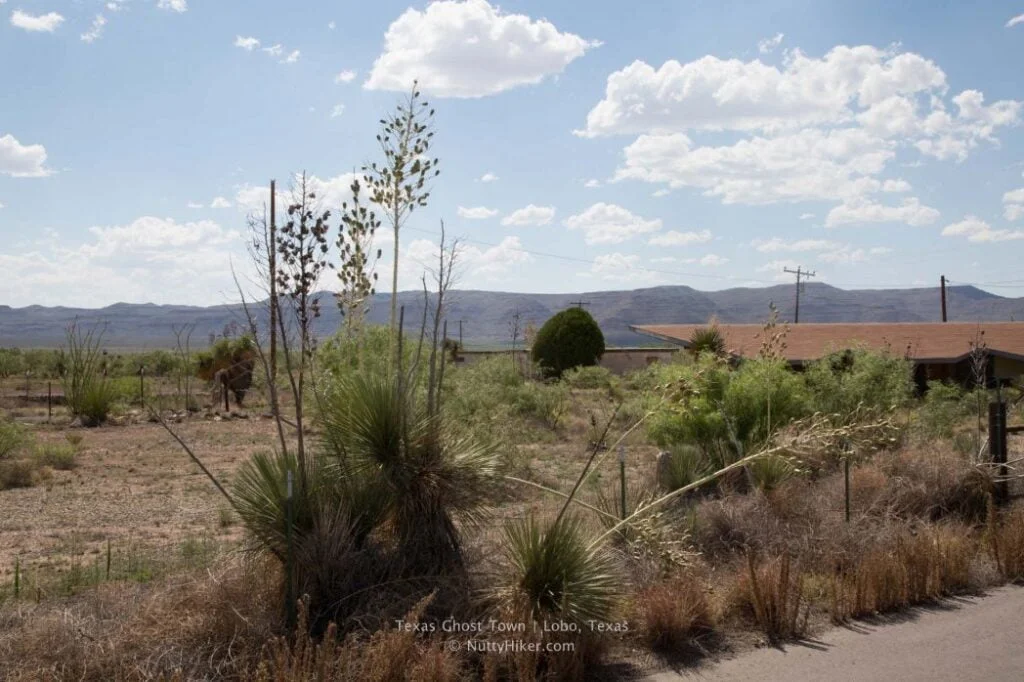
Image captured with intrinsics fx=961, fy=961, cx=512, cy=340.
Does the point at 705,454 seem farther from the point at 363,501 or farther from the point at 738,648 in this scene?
the point at 363,501

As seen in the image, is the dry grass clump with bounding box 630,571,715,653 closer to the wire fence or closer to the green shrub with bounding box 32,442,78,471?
the wire fence

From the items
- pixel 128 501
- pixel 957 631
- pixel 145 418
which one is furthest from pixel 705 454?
pixel 145 418

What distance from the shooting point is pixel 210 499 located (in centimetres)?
1465

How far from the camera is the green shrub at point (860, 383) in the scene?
14891mm

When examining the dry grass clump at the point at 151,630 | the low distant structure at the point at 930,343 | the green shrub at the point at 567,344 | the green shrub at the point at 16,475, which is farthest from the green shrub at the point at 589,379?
the dry grass clump at the point at 151,630

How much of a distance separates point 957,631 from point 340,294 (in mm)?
5185

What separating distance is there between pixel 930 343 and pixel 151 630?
1330 inches

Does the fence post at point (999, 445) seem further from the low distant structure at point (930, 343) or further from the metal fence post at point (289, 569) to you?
the low distant structure at point (930, 343)

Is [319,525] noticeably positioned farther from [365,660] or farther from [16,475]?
[16,475]

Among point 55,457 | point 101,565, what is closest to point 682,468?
point 101,565

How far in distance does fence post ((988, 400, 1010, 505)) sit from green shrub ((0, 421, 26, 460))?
53.8 ft

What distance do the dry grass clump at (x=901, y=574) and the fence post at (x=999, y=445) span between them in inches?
73.9

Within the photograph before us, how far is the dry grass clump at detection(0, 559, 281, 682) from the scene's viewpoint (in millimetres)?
5449

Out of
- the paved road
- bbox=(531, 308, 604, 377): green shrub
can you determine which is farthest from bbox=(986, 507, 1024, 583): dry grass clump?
bbox=(531, 308, 604, 377): green shrub
